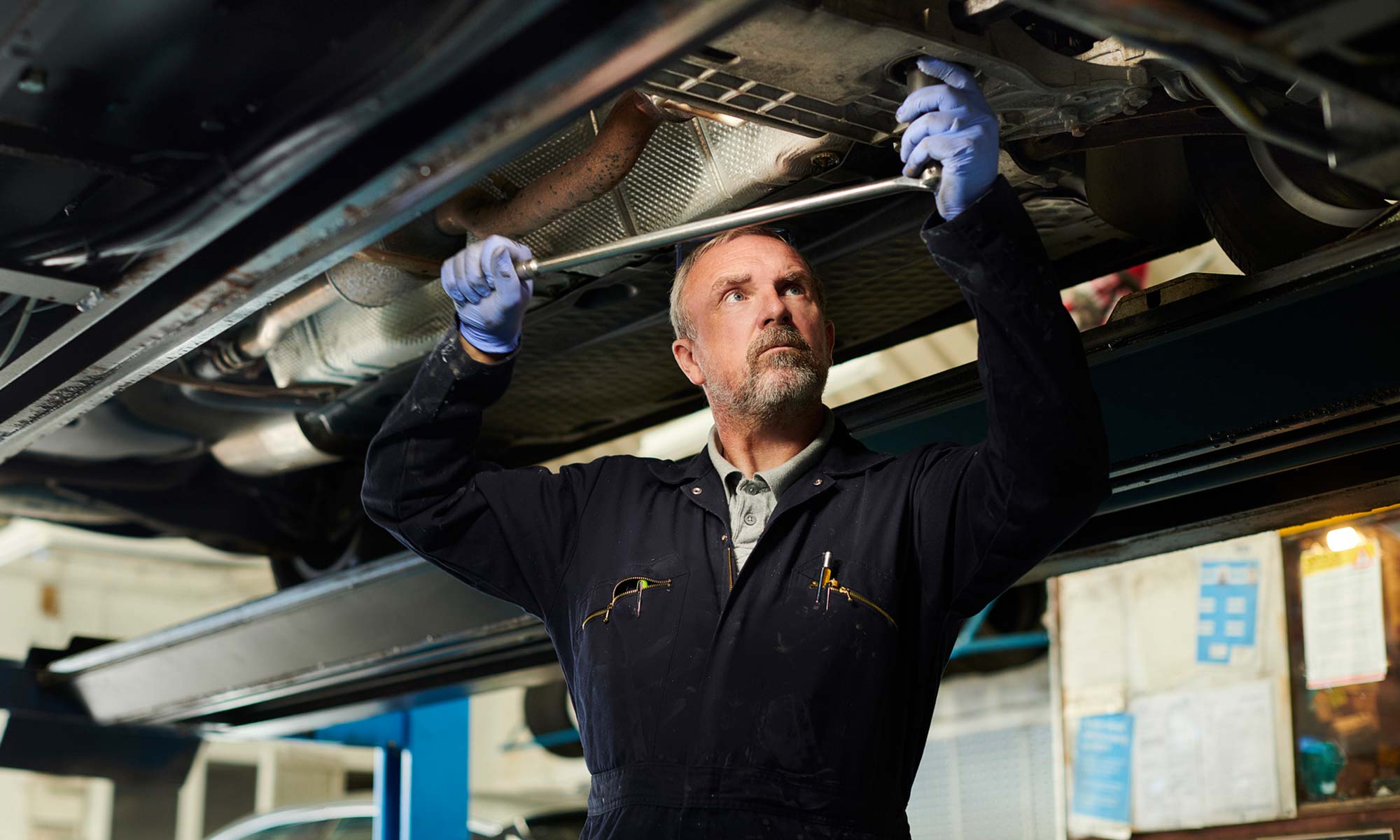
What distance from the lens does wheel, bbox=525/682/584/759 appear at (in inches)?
208

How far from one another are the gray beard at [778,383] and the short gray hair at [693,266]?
0.38ft

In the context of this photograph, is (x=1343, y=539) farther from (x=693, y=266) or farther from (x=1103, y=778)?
(x=693, y=266)

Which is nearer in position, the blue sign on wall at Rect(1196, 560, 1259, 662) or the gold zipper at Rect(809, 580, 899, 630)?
the gold zipper at Rect(809, 580, 899, 630)

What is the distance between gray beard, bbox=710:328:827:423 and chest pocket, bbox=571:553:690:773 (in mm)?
216

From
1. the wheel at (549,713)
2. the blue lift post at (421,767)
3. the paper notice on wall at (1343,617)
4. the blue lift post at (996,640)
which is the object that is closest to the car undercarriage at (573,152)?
the blue lift post at (421,767)

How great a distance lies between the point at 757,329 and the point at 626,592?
369 mm

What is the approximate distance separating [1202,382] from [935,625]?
0.43 metres

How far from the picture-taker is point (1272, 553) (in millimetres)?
3834

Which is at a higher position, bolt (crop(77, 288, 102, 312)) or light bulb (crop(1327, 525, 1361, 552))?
light bulb (crop(1327, 525, 1361, 552))

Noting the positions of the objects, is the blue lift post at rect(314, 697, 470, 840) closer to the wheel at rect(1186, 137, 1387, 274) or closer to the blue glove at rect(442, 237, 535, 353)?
the blue glove at rect(442, 237, 535, 353)

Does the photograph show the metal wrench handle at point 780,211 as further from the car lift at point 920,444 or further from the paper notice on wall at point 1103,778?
the paper notice on wall at point 1103,778

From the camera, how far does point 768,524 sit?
1506 millimetres

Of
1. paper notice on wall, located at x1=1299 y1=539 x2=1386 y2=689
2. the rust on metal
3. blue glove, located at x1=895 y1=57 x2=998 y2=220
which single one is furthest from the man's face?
paper notice on wall, located at x1=1299 y1=539 x2=1386 y2=689

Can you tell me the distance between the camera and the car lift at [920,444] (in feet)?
4.71
